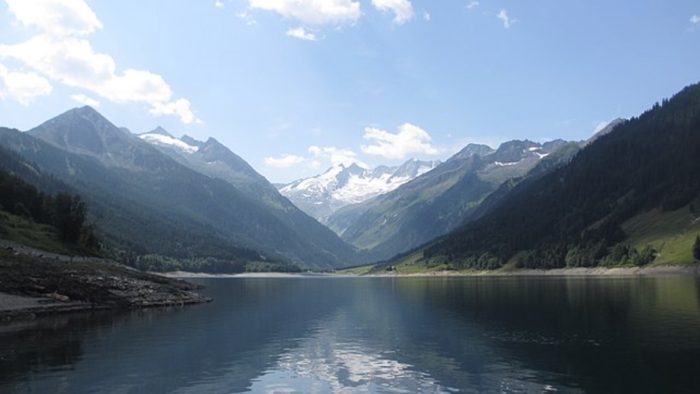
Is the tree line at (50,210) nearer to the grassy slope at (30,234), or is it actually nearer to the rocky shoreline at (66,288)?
the grassy slope at (30,234)

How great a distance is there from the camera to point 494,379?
142ft

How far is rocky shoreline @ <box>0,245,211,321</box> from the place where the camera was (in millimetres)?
86288

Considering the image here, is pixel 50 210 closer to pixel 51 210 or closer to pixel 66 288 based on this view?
pixel 51 210

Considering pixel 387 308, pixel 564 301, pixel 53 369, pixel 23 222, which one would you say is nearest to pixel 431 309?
pixel 387 308

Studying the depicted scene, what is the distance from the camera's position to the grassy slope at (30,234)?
5103 inches

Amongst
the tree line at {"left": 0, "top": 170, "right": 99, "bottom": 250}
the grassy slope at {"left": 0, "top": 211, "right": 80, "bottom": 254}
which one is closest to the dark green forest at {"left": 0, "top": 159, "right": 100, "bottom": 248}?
the tree line at {"left": 0, "top": 170, "right": 99, "bottom": 250}

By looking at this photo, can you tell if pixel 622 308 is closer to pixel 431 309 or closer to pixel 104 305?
pixel 431 309

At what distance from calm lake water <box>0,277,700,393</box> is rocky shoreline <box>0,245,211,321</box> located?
5932 millimetres

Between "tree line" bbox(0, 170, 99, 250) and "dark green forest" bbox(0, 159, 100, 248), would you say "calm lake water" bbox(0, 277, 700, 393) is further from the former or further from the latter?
"tree line" bbox(0, 170, 99, 250)

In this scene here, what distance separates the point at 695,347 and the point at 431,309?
55.7 m

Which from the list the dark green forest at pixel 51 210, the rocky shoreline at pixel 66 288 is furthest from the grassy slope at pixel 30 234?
the rocky shoreline at pixel 66 288

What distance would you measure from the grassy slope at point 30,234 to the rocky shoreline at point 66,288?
25.1 ft

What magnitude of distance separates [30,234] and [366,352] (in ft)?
369

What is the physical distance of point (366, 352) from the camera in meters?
58.0
